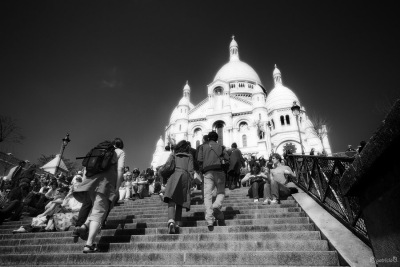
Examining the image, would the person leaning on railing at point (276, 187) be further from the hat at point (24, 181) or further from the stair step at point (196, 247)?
the hat at point (24, 181)

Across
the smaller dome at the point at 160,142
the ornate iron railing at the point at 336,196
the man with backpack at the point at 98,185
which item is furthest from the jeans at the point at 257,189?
the smaller dome at the point at 160,142

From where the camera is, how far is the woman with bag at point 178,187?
174 inches

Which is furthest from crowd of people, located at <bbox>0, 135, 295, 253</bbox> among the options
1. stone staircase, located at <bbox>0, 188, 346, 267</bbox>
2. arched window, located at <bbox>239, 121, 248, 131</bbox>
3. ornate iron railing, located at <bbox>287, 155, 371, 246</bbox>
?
arched window, located at <bbox>239, 121, 248, 131</bbox>

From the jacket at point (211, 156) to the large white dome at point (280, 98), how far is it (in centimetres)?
3446

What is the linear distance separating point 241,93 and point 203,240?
137 feet

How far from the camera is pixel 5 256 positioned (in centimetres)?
435

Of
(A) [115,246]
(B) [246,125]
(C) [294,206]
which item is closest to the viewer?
(A) [115,246]

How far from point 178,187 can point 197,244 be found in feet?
3.64

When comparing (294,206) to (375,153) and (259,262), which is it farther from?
(375,153)

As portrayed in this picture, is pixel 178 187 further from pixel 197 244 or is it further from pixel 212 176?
pixel 197 244

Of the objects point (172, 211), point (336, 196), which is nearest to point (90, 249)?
point (172, 211)

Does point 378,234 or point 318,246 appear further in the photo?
point 318,246

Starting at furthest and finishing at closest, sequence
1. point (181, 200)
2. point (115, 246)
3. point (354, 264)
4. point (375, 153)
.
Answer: point (181, 200) < point (115, 246) < point (354, 264) < point (375, 153)

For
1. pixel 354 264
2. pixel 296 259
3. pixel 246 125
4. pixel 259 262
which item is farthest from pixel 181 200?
pixel 246 125
